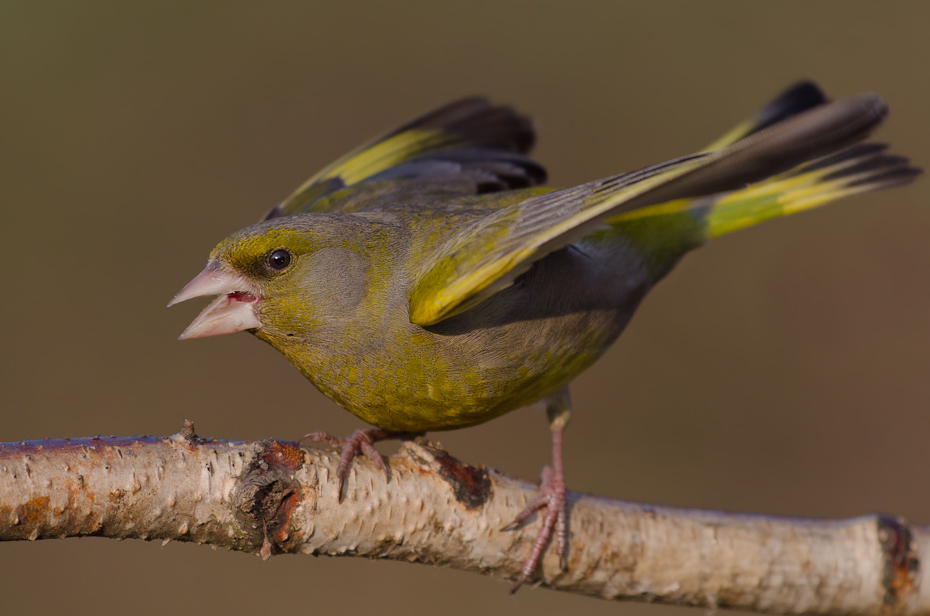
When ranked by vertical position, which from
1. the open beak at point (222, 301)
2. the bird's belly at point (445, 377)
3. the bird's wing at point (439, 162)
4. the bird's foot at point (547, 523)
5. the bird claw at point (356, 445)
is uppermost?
the bird's wing at point (439, 162)

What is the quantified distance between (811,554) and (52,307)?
5.63 meters

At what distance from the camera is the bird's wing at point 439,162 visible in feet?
14.6

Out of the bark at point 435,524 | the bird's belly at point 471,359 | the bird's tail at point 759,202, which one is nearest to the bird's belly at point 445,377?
the bird's belly at point 471,359

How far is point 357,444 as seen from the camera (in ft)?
10.5

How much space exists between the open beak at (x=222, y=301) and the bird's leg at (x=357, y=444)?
554 mm

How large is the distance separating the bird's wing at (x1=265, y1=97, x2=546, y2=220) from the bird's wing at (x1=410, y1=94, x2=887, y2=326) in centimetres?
146

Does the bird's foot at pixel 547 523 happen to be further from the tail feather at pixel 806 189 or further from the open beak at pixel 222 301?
the tail feather at pixel 806 189

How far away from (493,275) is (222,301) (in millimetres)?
1148

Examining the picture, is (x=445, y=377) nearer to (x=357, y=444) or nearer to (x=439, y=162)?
(x=357, y=444)

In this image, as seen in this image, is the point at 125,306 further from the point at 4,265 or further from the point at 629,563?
the point at 629,563

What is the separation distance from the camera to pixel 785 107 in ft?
14.9

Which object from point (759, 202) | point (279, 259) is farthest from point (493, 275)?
point (759, 202)

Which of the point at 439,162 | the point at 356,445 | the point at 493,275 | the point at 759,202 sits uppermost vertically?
the point at 439,162

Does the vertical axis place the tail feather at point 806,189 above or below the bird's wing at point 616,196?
above
